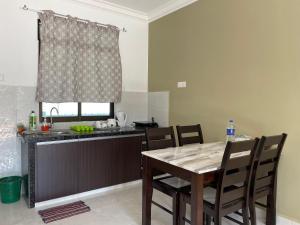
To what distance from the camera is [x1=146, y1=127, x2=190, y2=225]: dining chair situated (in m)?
1.95

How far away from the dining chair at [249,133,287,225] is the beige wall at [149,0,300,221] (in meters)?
0.31

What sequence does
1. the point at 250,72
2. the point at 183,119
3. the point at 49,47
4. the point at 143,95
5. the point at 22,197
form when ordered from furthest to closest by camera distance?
the point at 143,95 → the point at 183,119 → the point at 49,47 → the point at 22,197 → the point at 250,72

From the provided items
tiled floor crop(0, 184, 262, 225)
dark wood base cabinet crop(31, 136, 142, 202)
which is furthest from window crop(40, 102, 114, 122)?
tiled floor crop(0, 184, 262, 225)

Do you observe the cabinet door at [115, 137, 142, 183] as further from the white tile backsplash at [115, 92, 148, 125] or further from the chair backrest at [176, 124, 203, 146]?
the chair backrest at [176, 124, 203, 146]

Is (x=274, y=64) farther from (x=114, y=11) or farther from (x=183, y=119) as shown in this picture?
(x=114, y=11)

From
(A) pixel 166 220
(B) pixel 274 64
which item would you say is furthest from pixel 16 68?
(B) pixel 274 64

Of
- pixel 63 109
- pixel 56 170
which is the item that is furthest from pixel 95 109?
pixel 56 170

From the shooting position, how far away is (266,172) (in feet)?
6.40

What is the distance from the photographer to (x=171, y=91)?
11.6 feet

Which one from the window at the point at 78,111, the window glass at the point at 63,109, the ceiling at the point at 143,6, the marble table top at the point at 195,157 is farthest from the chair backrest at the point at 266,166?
the window glass at the point at 63,109

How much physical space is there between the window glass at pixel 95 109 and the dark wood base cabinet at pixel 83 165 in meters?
0.72

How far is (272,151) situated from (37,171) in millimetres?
2333

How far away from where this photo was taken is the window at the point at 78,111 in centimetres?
315

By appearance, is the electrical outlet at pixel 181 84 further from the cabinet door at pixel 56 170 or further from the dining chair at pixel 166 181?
the cabinet door at pixel 56 170
